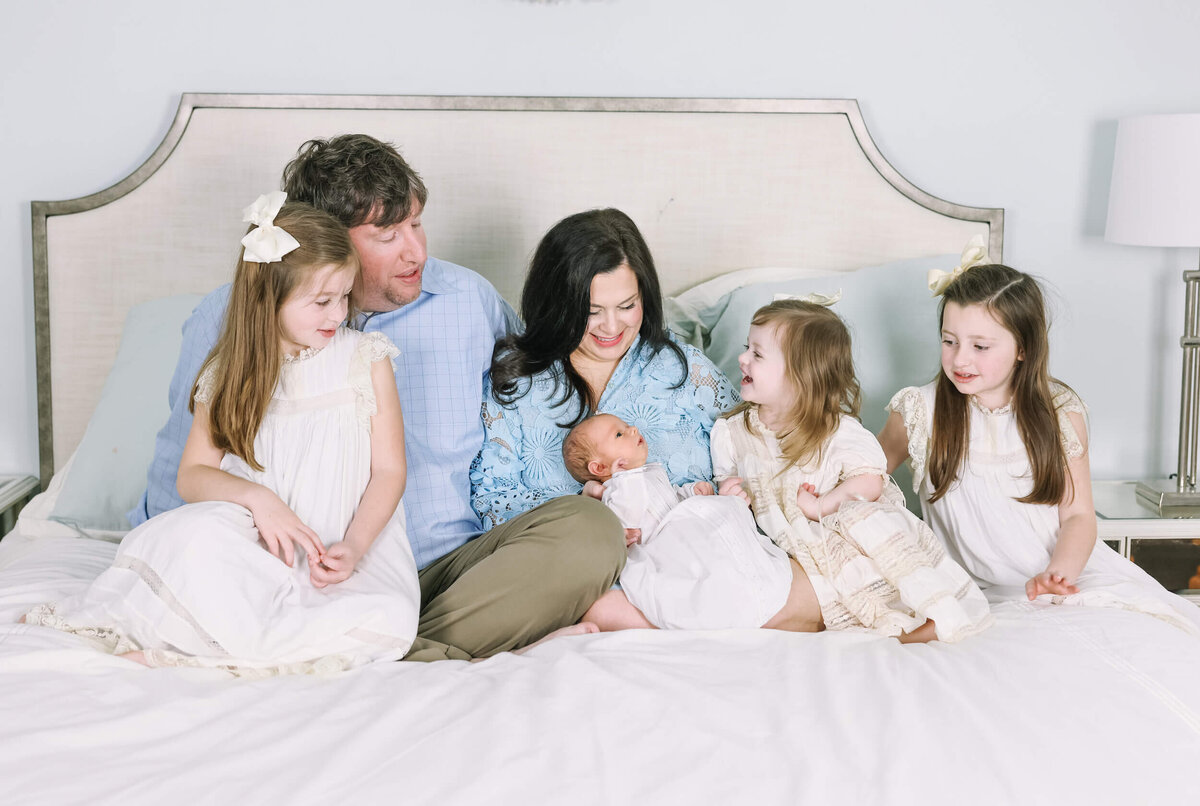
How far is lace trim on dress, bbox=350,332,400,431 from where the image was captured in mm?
1703

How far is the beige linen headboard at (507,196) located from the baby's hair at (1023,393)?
0.60 m

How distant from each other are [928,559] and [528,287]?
92cm

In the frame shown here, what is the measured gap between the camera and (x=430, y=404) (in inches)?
76.0

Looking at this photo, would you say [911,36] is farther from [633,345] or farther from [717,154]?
[633,345]

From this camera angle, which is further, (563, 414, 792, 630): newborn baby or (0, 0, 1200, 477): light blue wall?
(0, 0, 1200, 477): light blue wall

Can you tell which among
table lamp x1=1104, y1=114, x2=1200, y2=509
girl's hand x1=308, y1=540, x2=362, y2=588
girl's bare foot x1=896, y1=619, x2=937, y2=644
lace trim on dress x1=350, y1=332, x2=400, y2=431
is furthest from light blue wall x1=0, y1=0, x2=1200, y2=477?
girl's bare foot x1=896, y1=619, x2=937, y2=644

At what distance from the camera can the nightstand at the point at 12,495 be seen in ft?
7.60

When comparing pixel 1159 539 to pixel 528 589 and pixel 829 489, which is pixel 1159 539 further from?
pixel 528 589

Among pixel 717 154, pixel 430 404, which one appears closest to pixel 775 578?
pixel 430 404

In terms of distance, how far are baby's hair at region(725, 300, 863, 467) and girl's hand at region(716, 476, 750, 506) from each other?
101 millimetres

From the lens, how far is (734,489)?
1859 millimetres

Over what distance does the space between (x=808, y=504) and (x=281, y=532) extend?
0.91m

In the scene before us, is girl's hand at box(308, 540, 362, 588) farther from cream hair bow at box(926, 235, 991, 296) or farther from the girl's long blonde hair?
cream hair bow at box(926, 235, 991, 296)

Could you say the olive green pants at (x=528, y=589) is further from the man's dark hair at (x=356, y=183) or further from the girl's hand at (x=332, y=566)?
the man's dark hair at (x=356, y=183)
